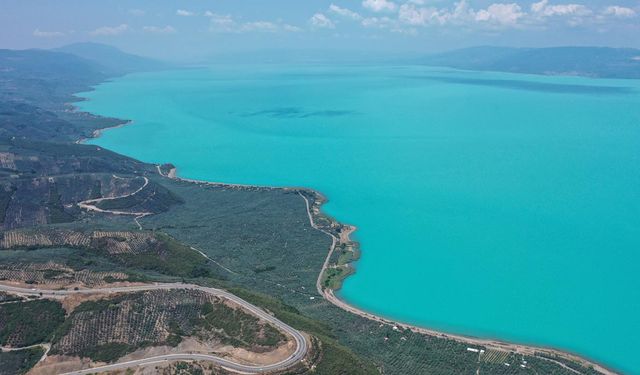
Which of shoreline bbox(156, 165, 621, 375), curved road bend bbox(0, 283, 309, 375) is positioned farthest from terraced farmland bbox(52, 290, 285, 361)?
shoreline bbox(156, 165, 621, 375)

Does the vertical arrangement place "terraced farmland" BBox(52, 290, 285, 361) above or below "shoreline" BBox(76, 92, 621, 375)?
above

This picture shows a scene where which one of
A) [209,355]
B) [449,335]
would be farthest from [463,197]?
[209,355]

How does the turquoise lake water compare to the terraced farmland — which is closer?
the terraced farmland

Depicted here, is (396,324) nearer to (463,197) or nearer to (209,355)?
(209,355)

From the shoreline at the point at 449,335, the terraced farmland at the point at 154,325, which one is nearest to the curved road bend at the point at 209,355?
the terraced farmland at the point at 154,325

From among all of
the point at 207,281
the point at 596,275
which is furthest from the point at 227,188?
the point at 596,275

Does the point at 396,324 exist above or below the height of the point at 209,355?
below

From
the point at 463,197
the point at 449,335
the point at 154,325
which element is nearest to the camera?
the point at 154,325

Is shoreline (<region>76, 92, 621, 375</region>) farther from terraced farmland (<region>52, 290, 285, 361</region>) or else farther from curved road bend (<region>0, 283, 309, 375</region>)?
terraced farmland (<region>52, 290, 285, 361</region>)

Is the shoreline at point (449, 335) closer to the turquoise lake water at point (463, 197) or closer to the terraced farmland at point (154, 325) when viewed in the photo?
the turquoise lake water at point (463, 197)
